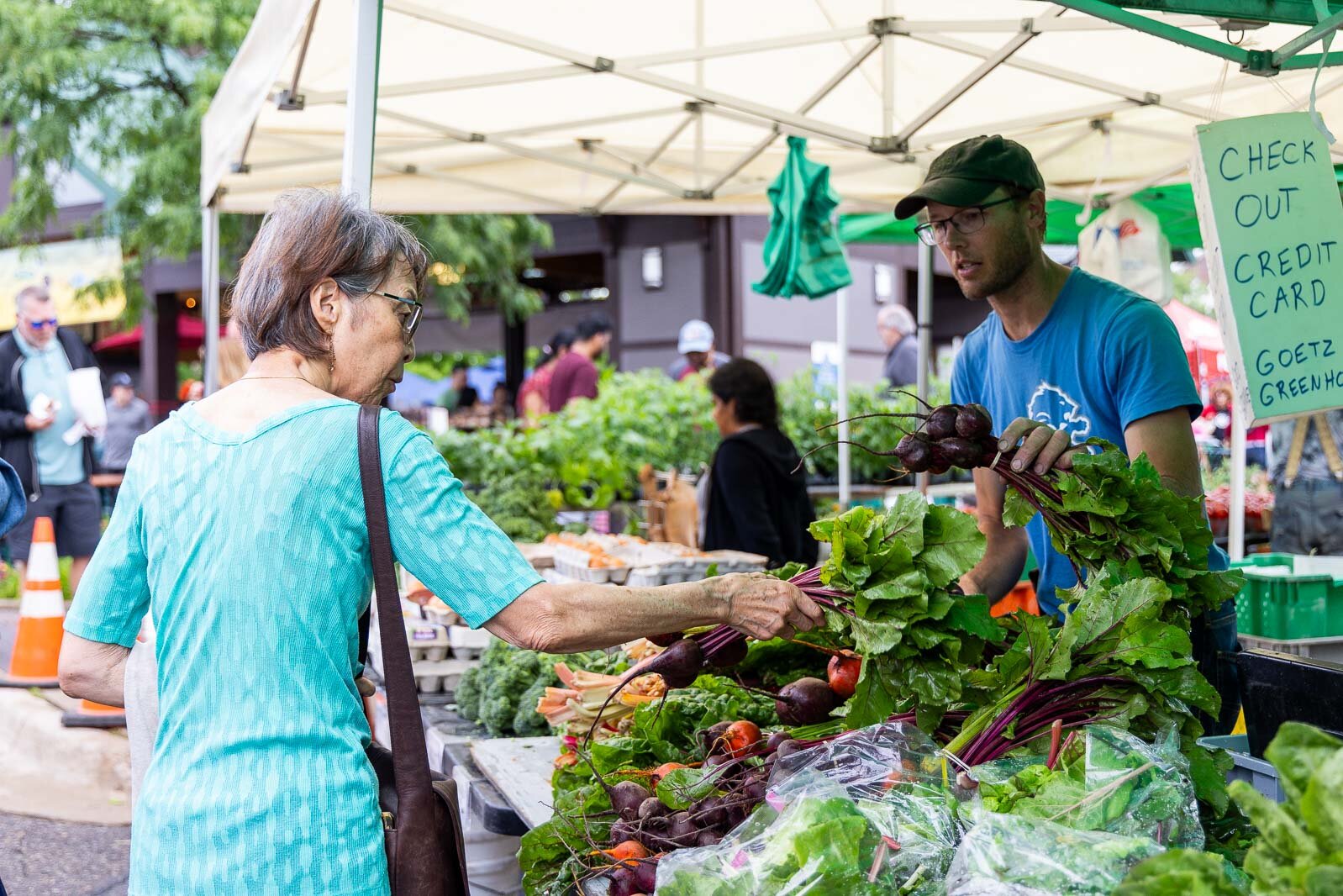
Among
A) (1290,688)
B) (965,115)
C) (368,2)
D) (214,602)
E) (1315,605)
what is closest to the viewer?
(214,602)

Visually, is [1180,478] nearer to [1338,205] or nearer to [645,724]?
[1338,205]

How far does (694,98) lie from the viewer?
4.97m

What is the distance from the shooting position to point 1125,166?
577cm

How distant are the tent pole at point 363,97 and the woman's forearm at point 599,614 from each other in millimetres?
1622

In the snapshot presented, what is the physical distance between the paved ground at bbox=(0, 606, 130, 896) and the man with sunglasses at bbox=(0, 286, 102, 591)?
106 inches

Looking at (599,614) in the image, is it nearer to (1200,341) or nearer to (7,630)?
(7,630)

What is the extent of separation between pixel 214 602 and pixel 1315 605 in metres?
A: 3.26

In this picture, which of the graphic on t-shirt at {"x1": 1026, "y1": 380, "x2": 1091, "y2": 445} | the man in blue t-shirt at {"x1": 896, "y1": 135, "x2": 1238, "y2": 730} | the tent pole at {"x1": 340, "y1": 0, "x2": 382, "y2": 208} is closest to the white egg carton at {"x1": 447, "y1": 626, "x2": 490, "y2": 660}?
the tent pole at {"x1": 340, "y1": 0, "x2": 382, "y2": 208}

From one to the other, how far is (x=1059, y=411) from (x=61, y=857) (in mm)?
4453

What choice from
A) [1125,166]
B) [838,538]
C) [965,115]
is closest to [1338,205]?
[838,538]

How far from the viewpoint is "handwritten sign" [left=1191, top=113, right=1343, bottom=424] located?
239cm

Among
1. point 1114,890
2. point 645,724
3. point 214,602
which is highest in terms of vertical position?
point 214,602

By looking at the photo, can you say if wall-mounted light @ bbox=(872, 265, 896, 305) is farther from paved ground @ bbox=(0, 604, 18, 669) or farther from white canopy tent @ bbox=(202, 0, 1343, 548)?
paved ground @ bbox=(0, 604, 18, 669)

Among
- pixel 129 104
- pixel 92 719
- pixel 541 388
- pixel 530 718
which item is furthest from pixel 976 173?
pixel 129 104
